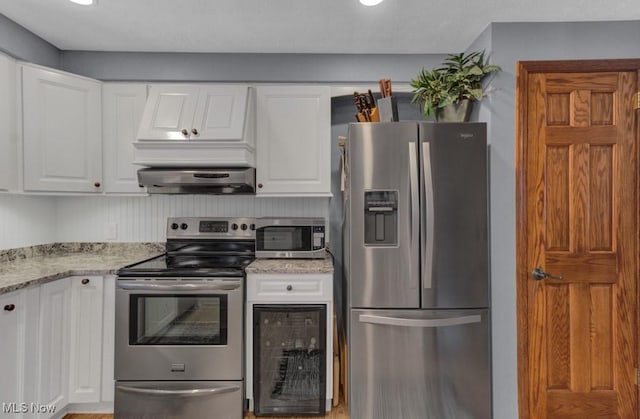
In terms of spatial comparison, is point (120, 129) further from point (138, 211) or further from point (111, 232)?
point (111, 232)

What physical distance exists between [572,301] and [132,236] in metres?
3.07

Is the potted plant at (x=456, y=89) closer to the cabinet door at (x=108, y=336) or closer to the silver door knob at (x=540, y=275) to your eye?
the silver door knob at (x=540, y=275)

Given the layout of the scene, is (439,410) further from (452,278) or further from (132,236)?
(132,236)

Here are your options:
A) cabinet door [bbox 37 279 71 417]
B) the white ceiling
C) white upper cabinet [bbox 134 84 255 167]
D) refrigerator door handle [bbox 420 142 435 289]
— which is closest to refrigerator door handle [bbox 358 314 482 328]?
refrigerator door handle [bbox 420 142 435 289]

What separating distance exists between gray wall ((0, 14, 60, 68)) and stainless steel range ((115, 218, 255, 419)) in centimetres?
154

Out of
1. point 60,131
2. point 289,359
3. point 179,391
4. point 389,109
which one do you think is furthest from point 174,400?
point 389,109

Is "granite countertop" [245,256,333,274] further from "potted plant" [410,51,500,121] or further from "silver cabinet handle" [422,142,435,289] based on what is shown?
"potted plant" [410,51,500,121]

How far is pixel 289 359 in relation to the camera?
7.18 feet

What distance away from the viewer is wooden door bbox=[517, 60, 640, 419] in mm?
2045

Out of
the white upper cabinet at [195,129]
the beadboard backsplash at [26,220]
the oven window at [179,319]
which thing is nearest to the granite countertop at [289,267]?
the oven window at [179,319]

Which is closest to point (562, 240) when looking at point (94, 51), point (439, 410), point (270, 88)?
point (439, 410)

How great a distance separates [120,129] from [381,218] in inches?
77.0

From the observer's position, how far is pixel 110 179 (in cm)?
251

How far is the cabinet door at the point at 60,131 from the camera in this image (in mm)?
2211
